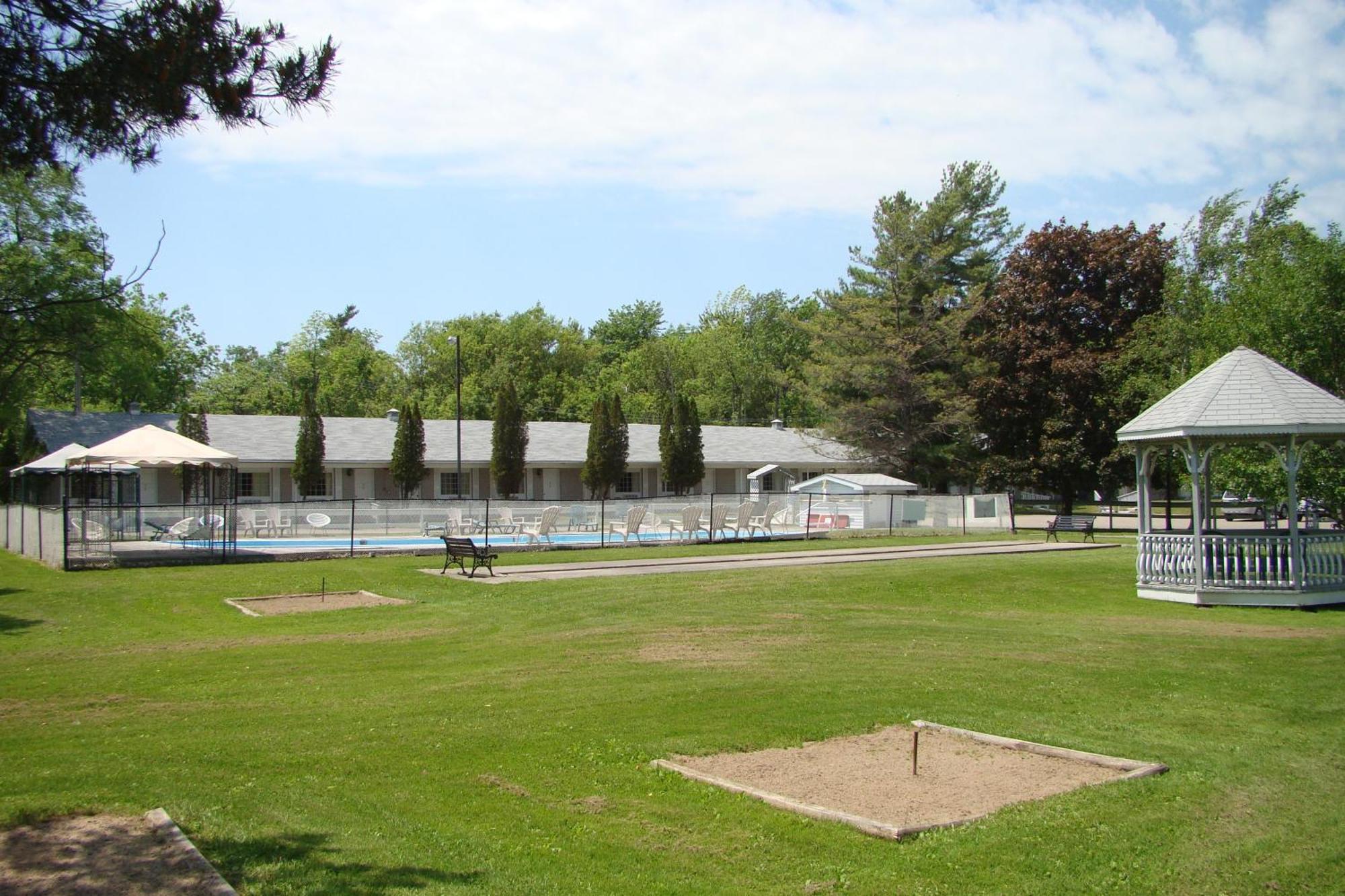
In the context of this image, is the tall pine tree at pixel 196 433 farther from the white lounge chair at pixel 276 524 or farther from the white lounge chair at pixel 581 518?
the white lounge chair at pixel 581 518

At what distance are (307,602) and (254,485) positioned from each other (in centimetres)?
3010

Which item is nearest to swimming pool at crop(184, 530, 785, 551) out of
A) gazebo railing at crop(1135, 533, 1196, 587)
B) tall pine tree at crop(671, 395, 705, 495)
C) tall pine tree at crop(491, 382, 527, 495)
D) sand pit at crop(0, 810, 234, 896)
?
tall pine tree at crop(491, 382, 527, 495)

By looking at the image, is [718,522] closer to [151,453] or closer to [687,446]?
[151,453]

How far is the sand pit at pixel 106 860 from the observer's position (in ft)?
17.5

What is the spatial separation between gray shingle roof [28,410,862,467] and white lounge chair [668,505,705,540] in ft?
57.3

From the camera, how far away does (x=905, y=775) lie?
806 cm

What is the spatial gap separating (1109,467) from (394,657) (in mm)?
40862

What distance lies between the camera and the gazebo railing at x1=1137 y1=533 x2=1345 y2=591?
19500mm

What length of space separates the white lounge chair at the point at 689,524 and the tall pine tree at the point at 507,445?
15.2 metres

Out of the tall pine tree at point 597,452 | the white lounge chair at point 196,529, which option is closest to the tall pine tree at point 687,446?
the tall pine tree at point 597,452

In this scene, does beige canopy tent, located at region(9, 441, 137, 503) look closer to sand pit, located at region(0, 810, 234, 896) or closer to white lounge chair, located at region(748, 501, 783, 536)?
white lounge chair, located at region(748, 501, 783, 536)

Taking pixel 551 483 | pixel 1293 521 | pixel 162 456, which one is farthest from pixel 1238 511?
pixel 162 456

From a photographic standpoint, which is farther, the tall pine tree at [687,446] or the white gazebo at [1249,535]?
the tall pine tree at [687,446]

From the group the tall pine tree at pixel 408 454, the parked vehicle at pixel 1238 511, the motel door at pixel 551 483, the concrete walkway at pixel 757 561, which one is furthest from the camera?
the motel door at pixel 551 483
